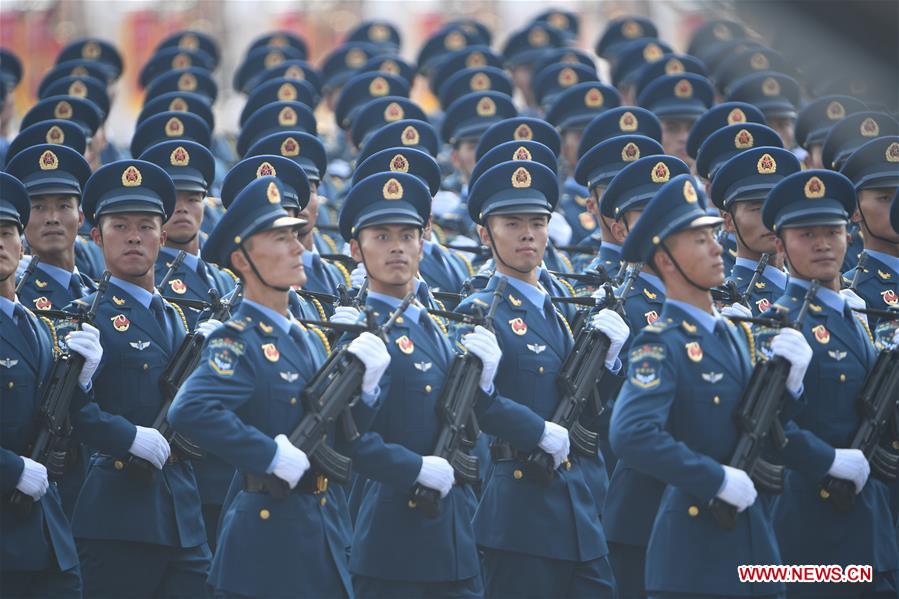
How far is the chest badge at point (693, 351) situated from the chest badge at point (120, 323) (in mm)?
3381

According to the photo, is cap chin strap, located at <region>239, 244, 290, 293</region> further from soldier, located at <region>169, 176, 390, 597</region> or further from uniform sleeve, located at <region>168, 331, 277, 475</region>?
uniform sleeve, located at <region>168, 331, 277, 475</region>

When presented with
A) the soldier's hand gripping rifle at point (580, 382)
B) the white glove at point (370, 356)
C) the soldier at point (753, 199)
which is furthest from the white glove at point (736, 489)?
the soldier at point (753, 199)

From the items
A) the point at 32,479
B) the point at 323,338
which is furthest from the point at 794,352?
the point at 32,479

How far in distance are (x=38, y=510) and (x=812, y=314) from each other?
4.32 meters

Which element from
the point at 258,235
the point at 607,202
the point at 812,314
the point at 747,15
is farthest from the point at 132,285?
the point at 747,15

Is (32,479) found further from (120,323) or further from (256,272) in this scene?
(256,272)

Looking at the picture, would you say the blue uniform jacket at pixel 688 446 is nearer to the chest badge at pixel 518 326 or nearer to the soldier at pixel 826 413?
the soldier at pixel 826 413

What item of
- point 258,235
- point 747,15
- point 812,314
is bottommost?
point 258,235

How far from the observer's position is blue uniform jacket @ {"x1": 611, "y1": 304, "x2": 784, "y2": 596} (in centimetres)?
716

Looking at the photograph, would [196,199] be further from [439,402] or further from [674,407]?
[674,407]

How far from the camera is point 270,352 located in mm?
7492

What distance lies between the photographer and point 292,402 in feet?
24.6

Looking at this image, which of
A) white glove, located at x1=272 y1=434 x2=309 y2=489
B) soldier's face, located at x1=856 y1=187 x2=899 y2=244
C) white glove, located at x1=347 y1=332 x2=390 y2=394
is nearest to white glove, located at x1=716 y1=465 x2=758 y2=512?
white glove, located at x1=347 y1=332 x2=390 y2=394

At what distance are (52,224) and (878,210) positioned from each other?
18.0 feet
